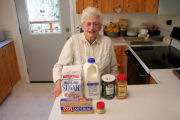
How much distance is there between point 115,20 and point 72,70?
2249 millimetres

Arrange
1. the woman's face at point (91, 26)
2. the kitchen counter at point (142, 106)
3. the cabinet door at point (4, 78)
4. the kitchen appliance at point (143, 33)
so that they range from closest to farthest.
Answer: the kitchen counter at point (142, 106), the woman's face at point (91, 26), the cabinet door at point (4, 78), the kitchen appliance at point (143, 33)

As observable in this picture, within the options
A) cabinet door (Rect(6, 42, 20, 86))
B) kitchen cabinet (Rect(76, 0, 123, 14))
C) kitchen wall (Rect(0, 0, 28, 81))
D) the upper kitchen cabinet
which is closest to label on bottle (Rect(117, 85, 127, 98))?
the upper kitchen cabinet

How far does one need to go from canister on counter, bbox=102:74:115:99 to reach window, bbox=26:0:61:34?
2.18 meters

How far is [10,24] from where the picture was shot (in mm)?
2891

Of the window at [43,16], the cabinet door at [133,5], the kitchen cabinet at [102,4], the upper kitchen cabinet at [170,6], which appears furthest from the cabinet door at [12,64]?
the upper kitchen cabinet at [170,6]

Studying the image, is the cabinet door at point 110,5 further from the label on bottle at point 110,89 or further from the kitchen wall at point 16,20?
the label on bottle at point 110,89

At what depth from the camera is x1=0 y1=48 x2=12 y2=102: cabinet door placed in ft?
8.28

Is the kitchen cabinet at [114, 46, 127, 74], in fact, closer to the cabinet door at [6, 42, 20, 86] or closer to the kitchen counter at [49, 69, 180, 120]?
the kitchen counter at [49, 69, 180, 120]

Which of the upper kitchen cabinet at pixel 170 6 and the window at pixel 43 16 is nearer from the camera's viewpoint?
the upper kitchen cabinet at pixel 170 6

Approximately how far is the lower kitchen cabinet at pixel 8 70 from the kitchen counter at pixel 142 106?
1931 millimetres

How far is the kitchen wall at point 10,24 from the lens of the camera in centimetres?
278

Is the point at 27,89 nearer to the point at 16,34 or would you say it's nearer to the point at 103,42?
the point at 16,34

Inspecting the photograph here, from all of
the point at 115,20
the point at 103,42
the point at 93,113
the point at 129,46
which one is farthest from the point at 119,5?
the point at 93,113

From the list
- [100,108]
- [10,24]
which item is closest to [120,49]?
[100,108]
